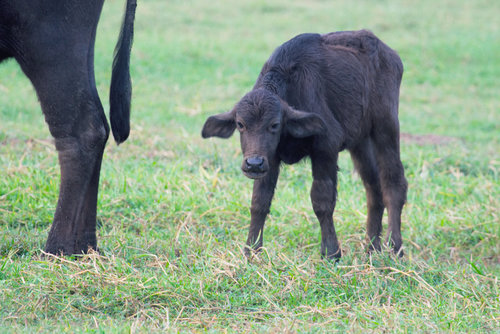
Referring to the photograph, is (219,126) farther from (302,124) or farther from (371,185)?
(371,185)

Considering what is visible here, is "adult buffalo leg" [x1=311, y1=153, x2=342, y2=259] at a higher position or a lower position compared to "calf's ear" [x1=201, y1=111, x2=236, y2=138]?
lower

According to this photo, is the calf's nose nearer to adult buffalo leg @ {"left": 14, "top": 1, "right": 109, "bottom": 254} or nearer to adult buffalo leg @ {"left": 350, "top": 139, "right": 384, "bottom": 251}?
adult buffalo leg @ {"left": 14, "top": 1, "right": 109, "bottom": 254}

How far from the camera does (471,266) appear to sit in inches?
199

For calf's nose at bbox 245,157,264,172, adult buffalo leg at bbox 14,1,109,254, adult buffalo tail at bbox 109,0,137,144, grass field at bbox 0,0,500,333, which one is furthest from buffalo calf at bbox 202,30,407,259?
adult buffalo leg at bbox 14,1,109,254

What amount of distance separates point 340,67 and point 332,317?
2.02 m

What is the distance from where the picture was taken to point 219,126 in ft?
17.0

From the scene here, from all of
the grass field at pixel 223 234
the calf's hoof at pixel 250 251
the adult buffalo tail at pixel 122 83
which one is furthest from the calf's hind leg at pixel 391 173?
the adult buffalo tail at pixel 122 83

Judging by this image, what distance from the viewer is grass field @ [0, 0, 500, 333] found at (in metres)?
4.11

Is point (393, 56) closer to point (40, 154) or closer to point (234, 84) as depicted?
Result: point (40, 154)

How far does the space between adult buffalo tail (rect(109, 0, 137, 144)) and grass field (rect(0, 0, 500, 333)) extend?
820mm

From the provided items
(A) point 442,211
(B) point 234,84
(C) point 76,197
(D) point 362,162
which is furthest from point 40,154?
(B) point 234,84

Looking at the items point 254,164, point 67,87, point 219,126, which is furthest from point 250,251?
point 67,87

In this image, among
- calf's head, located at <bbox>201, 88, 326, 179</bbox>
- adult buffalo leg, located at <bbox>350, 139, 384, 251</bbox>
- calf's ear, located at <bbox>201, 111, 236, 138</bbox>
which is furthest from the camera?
adult buffalo leg, located at <bbox>350, 139, 384, 251</bbox>

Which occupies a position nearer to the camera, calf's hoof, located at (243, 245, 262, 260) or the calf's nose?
the calf's nose
